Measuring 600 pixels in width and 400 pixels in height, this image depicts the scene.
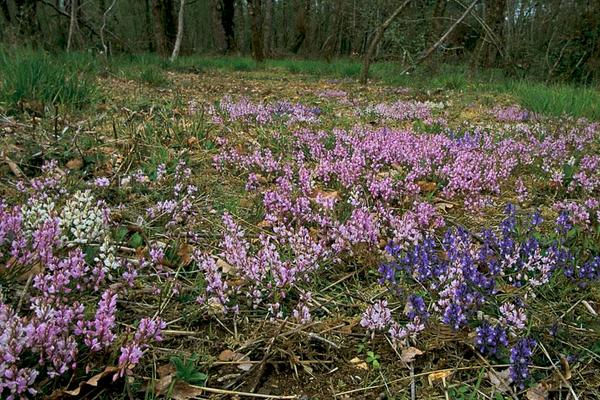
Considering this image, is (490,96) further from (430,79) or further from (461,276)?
(461,276)

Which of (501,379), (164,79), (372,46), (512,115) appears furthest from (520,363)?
(372,46)

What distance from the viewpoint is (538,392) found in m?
1.67

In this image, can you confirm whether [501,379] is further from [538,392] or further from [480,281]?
[480,281]

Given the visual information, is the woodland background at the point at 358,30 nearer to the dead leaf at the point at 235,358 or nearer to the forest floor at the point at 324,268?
the forest floor at the point at 324,268

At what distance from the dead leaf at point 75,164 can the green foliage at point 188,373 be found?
2.42 metres

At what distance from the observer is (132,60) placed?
12.4 m

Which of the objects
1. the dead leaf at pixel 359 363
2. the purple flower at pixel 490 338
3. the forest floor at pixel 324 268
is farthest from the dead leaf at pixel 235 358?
the purple flower at pixel 490 338

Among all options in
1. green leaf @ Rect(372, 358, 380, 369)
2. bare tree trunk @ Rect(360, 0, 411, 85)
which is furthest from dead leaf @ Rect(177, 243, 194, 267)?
bare tree trunk @ Rect(360, 0, 411, 85)

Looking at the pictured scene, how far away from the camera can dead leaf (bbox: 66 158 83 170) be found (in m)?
3.62

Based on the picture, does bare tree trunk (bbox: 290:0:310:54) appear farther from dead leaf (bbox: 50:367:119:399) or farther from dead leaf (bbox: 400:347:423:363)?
dead leaf (bbox: 50:367:119:399)

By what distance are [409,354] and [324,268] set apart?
729 millimetres

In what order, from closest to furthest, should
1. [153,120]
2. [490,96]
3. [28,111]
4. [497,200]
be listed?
[497,200]
[28,111]
[153,120]
[490,96]

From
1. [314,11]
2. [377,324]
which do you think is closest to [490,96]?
[377,324]

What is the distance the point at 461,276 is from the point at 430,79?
11843 millimetres
